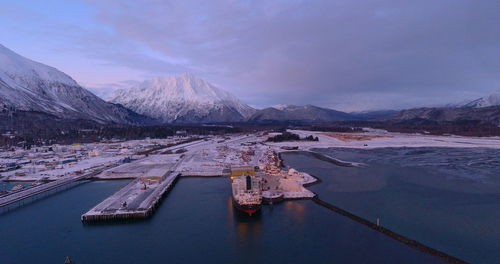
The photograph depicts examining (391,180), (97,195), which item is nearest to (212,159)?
(97,195)

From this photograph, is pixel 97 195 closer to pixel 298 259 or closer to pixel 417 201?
pixel 298 259

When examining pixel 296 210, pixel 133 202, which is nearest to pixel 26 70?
pixel 133 202

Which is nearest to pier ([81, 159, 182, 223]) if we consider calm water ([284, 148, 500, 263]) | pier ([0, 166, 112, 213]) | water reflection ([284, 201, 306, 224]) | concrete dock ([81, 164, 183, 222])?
concrete dock ([81, 164, 183, 222])

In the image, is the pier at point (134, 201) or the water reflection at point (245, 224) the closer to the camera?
the water reflection at point (245, 224)

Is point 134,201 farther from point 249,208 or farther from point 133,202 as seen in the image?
point 249,208

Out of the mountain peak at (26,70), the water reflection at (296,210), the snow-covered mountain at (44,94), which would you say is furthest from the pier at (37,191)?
the mountain peak at (26,70)

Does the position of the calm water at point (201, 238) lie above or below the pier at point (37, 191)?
below

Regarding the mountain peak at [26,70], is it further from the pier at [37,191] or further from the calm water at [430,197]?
the calm water at [430,197]
